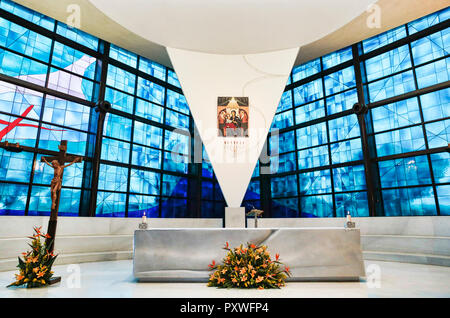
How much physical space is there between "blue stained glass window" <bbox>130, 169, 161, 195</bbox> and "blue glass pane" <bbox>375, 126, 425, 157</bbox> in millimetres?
6819

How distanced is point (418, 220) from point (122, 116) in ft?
26.9

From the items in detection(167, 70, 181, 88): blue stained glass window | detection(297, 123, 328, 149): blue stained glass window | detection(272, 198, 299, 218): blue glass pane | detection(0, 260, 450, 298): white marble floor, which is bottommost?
detection(0, 260, 450, 298): white marble floor

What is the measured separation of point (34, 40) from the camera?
6.93 m

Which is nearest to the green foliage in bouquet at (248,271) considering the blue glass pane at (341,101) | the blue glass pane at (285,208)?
the blue glass pane at (285,208)

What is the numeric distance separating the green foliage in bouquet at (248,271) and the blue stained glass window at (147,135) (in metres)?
6.15

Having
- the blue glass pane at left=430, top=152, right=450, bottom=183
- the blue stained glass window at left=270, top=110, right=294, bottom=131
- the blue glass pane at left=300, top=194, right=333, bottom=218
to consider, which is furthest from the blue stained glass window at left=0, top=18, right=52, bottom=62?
the blue glass pane at left=430, top=152, right=450, bottom=183

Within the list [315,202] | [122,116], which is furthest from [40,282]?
Answer: [315,202]

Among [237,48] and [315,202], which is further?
[315,202]

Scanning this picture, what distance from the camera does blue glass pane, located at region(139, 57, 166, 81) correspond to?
9.24m

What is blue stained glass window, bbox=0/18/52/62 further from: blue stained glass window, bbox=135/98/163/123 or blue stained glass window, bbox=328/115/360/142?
blue stained glass window, bbox=328/115/360/142

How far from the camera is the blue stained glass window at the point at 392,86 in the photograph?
7.41 metres

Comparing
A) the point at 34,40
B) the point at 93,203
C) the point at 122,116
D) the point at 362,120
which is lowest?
the point at 93,203

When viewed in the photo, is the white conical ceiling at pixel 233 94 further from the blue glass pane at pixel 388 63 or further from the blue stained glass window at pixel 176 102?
the blue glass pane at pixel 388 63
